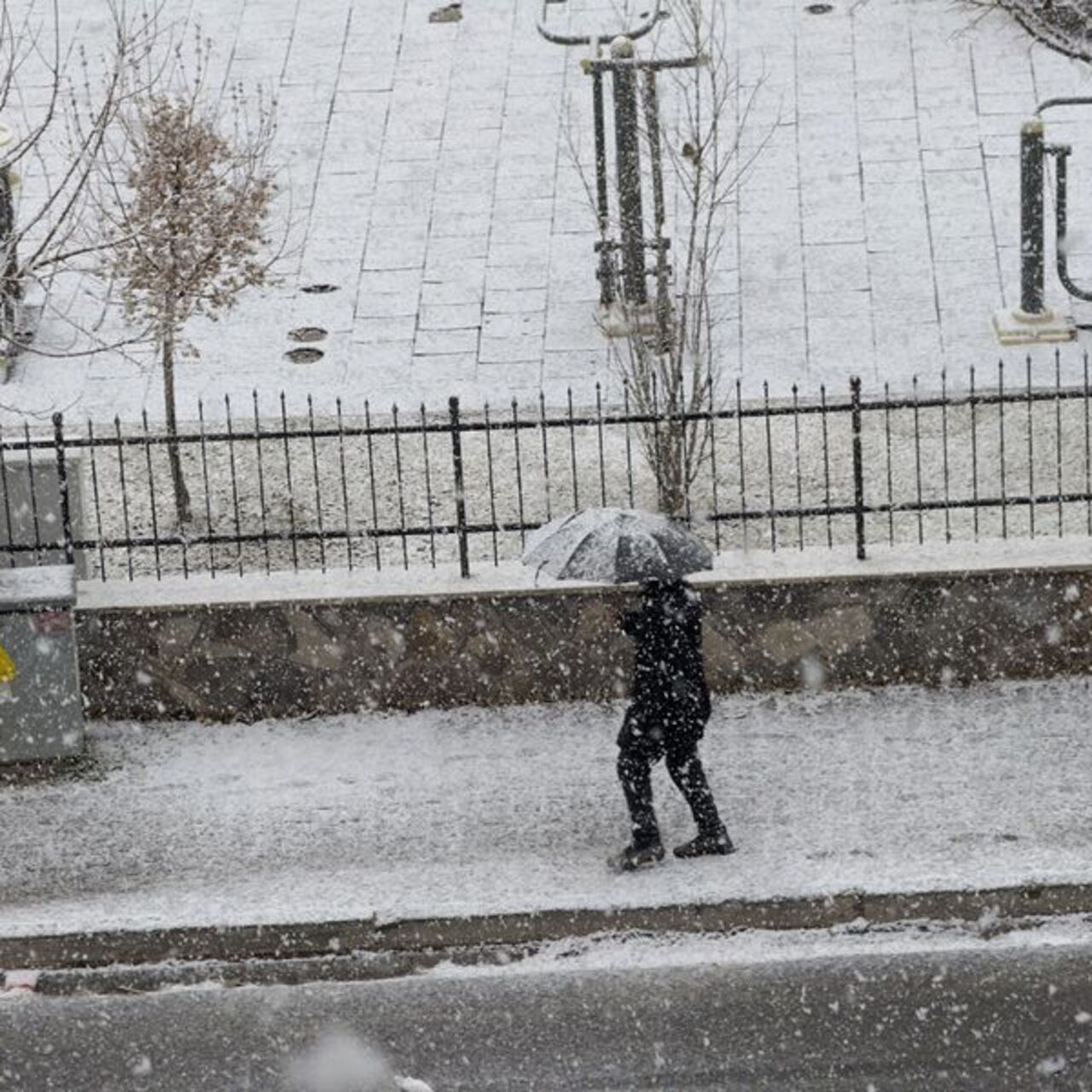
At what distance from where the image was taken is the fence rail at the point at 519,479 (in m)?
14.2

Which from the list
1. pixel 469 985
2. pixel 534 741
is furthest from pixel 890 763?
pixel 469 985

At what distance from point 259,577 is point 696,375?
2525 millimetres

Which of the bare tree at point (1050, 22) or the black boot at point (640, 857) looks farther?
the bare tree at point (1050, 22)

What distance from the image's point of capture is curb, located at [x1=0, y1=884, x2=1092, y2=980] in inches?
470

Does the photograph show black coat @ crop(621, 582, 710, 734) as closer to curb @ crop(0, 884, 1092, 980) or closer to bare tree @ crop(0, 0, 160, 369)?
curb @ crop(0, 884, 1092, 980)

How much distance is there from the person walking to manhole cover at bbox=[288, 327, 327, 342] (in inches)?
250

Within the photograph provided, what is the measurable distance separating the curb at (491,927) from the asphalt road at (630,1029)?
0.28m

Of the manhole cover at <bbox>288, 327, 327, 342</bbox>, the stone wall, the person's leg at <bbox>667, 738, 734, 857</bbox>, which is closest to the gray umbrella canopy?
the person's leg at <bbox>667, 738, 734, 857</bbox>

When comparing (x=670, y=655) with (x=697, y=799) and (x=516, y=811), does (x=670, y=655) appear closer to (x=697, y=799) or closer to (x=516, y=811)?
(x=697, y=799)

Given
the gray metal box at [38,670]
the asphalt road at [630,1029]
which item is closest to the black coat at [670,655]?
the asphalt road at [630,1029]

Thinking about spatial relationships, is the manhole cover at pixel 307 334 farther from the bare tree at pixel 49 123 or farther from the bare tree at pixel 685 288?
the bare tree at pixel 685 288

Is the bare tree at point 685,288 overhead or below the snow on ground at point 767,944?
overhead

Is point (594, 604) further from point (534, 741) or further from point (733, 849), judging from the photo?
point (733, 849)

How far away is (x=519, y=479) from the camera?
46.8 feet
